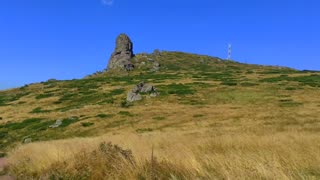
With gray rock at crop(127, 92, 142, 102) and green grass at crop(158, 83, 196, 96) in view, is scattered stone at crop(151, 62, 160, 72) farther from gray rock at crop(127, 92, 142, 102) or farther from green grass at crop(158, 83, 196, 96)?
gray rock at crop(127, 92, 142, 102)

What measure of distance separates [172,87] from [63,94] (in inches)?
768

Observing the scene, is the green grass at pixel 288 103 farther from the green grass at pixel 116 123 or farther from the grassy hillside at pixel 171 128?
the green grass at pixel 116 123

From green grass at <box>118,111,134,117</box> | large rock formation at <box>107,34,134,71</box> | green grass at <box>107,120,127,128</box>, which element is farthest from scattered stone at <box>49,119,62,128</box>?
large rock formation at <box>107,34,134,71</box>

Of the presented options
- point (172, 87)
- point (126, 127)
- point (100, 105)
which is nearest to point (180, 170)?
point (126, 127)

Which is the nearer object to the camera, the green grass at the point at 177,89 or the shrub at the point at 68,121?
the shrub at the point at 68,121

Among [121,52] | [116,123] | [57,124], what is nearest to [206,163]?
[116,123]

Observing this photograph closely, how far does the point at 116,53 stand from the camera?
101 metres

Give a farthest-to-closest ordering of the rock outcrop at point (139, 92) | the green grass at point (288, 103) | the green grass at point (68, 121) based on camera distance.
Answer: the rock outcrop at point (139, 92)
the green grass at point (288, 103)
the green grass at point (68, 121)

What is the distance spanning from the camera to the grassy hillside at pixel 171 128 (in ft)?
31.1

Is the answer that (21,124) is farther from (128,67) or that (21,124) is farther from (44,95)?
(128,67)

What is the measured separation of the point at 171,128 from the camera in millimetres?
33750

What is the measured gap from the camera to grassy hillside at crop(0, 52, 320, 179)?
948cm

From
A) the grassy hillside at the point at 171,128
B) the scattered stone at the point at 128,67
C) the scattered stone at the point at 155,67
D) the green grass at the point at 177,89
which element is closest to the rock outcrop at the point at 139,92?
the grassy hillside at the point at 171,128

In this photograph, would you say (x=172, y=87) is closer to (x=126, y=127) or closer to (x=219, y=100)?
(x=219, y=100)
